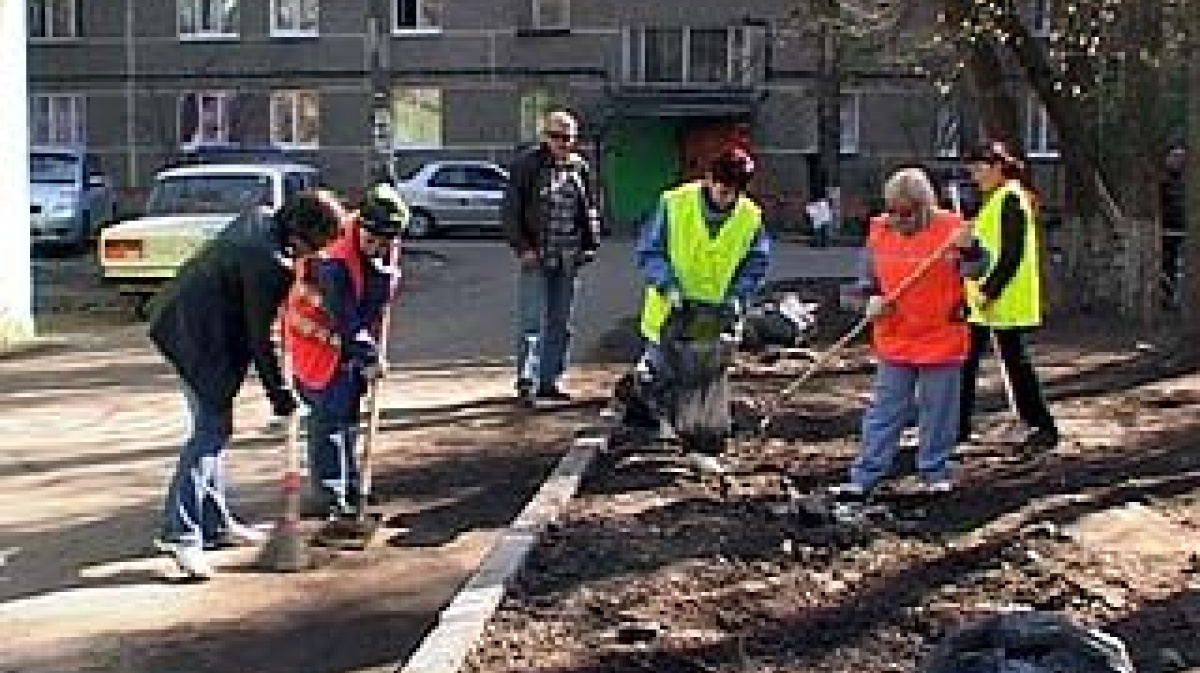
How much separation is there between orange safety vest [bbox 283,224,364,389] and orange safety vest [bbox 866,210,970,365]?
240 cm

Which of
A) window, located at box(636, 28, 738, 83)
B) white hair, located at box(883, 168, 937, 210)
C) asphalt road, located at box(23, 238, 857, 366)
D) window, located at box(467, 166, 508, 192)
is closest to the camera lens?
white hair, located at box(883, 168, 937, 210)

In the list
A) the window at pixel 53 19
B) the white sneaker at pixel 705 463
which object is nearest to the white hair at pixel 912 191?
the white sneaker at pixel 705 463

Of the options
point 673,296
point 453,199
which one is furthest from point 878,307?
Answer: point 453,199

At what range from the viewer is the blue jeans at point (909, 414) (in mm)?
10047

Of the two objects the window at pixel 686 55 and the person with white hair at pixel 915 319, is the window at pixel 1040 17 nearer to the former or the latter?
the person with white hair at pixel 915 319

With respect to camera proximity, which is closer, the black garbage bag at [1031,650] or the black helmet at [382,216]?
the black garbage bag at [1031,650]

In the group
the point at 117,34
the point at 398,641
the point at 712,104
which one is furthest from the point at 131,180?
the point at 398,641

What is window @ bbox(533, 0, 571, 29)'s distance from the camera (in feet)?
174

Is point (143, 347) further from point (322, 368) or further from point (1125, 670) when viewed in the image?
point (1125, 670)

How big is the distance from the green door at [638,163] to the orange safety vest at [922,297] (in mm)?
42394

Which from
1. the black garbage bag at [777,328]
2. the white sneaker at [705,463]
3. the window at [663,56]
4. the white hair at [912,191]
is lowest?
the white sneaker at [705,463]

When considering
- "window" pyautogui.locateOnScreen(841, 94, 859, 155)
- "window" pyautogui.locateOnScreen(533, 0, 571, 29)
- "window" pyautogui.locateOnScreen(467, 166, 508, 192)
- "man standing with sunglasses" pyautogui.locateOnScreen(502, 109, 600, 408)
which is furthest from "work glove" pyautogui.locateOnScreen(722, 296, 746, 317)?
"window" pyautogui.locateOnScreen(533, 0, 571, 29)

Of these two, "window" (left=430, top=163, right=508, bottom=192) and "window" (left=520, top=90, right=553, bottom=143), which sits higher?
"window" (left=520, top=90, right=553, bottom=143)

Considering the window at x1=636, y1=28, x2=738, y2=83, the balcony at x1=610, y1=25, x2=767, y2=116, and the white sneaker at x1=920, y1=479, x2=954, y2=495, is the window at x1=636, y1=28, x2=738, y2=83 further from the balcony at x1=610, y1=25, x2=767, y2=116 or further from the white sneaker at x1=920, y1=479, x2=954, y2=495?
the white sneaker at x1=920, y1=479, x2=954, y2=495
